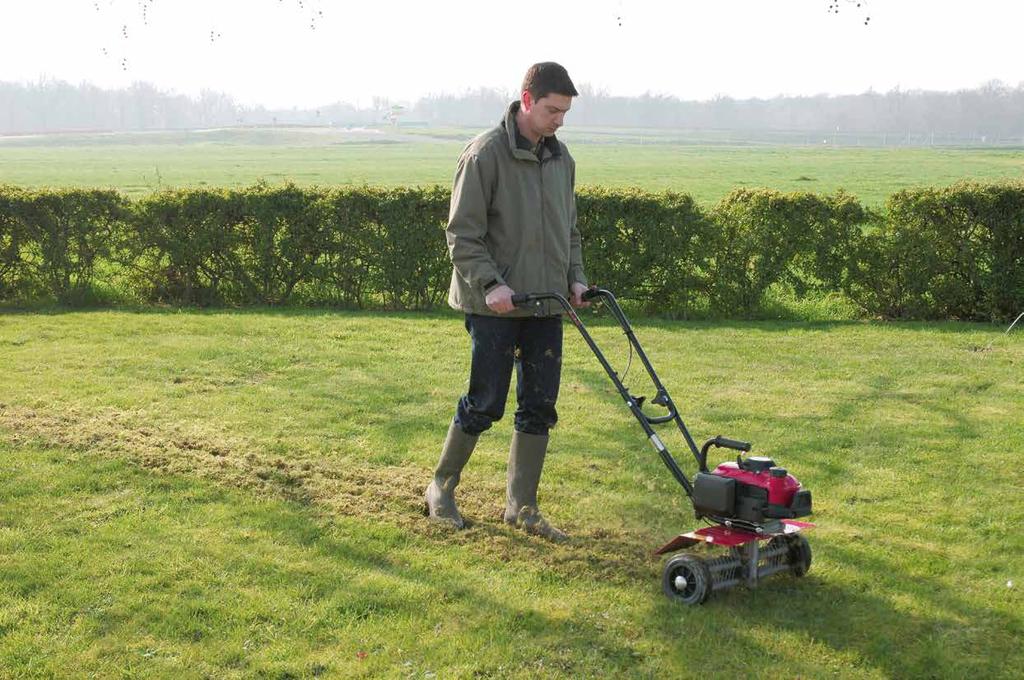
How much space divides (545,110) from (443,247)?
23.1 ft

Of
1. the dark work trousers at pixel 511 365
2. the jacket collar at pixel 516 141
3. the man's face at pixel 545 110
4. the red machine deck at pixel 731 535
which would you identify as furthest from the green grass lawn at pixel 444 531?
the man's face at pixel 545 110

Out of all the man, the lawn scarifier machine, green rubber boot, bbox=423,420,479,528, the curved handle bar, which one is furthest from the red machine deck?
green rubber boot, bbox=423,420,479,528

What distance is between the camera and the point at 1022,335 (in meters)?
10.2

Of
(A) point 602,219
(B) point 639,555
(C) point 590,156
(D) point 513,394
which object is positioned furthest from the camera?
(C) point 590,156

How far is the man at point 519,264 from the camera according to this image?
4.75m

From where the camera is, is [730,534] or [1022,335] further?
[1022,335]

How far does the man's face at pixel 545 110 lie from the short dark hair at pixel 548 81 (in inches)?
0.8

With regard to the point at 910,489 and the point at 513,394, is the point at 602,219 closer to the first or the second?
the point at 513,394

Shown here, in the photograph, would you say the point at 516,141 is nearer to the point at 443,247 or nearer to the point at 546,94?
the point at 546,94

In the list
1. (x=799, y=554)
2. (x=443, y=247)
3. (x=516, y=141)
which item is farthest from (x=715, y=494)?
(x=443, y=247)

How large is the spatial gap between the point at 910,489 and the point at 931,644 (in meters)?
1.99

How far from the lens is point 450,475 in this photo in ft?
17.4

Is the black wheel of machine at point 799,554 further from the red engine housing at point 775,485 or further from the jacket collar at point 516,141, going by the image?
the jacket collar at point 516,141

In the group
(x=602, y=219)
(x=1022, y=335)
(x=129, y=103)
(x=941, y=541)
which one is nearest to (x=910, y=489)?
(x=941, y=541)
